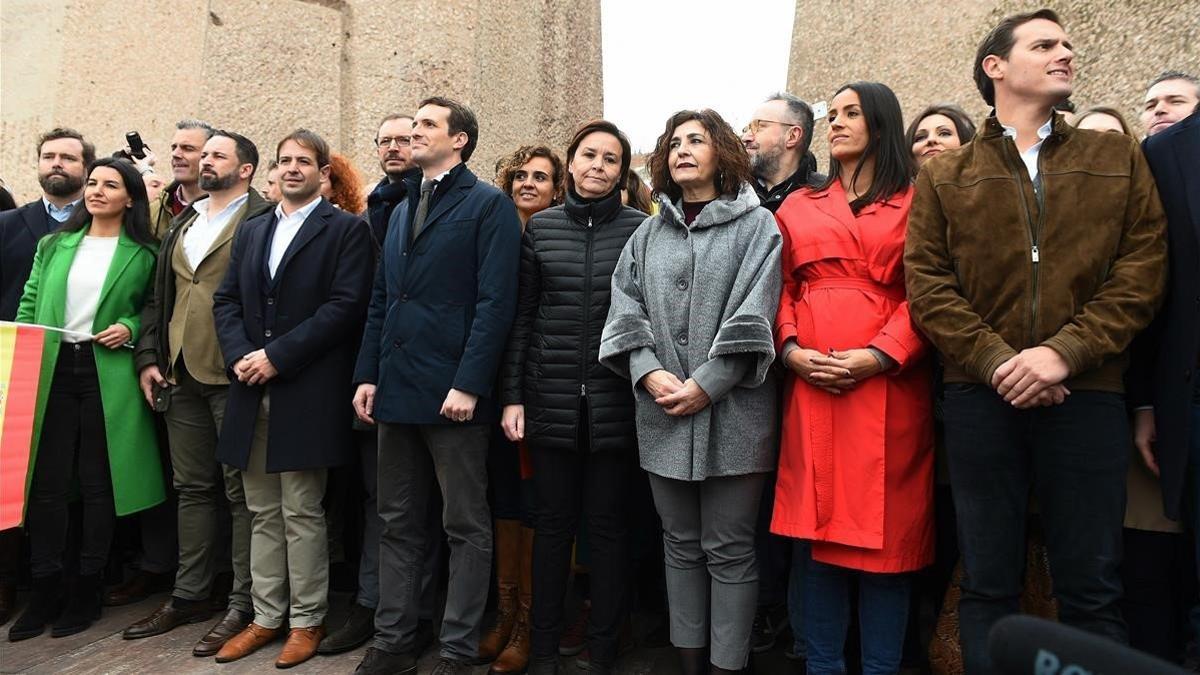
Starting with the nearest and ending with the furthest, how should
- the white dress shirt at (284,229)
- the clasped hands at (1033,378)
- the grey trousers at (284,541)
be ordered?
the clasped hands at (1033,378), the grey trousers at (284,541), the white dress shirt at (284,229)

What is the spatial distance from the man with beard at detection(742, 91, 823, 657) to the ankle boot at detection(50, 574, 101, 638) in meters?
→ 2.80

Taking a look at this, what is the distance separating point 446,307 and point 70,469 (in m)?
1.96

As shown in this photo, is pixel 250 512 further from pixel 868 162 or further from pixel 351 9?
pixel 351 9

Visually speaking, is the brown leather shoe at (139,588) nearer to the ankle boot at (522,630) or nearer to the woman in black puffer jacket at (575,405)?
the ankle boot at (522,630)

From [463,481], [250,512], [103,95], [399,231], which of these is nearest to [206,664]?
[250,512]

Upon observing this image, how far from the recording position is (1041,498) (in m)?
2.10

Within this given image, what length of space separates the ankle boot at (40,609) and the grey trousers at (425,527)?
5.37 feet

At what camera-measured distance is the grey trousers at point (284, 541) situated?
127 inches

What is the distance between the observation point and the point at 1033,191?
217 cm

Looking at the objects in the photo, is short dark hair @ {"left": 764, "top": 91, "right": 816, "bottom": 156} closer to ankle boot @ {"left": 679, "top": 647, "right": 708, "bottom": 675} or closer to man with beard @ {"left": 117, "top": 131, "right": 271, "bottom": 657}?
ankle boot @ {"left": 679, "top": 647, "right": 708, "bottom": 675}

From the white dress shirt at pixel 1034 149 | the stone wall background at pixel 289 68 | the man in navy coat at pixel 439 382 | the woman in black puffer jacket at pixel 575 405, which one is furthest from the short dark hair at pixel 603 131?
the stone wall background at pixel 289 68

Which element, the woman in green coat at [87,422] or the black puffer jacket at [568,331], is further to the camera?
the woman in green coat at [87,422]

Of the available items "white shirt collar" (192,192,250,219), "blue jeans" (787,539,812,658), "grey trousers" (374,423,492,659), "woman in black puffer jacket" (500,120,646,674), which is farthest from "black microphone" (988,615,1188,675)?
"white shirt collar" (192,192,250,219)

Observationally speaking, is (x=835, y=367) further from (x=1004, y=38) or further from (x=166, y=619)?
(x=166, y=619)
